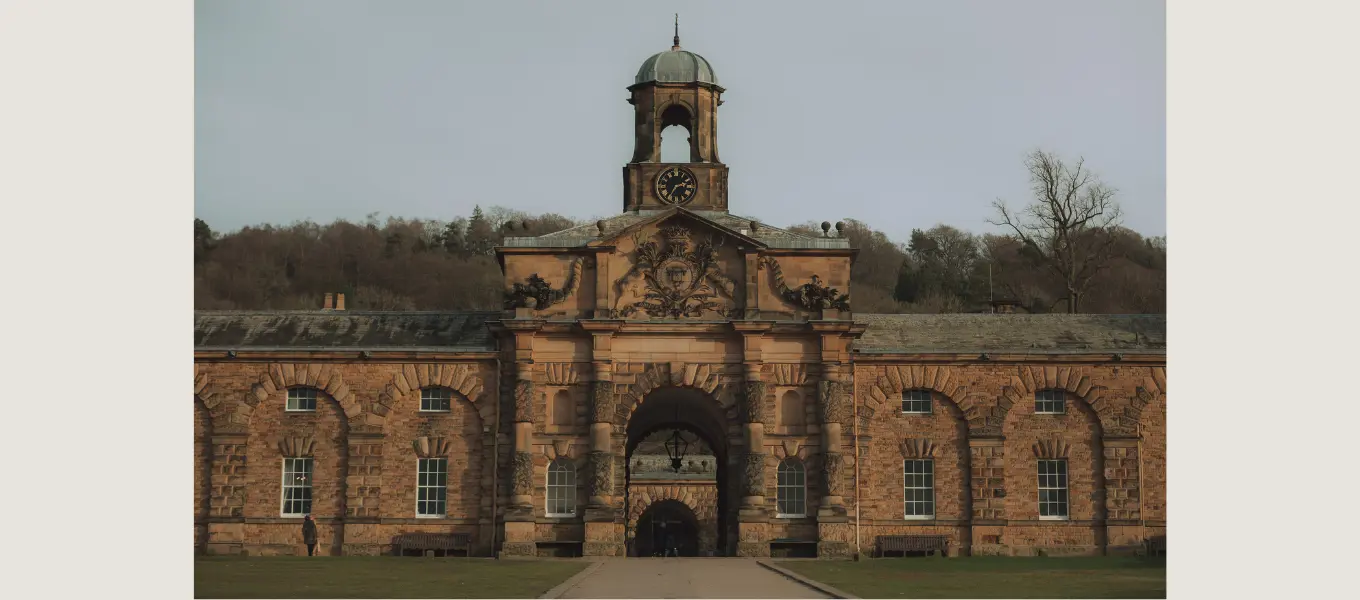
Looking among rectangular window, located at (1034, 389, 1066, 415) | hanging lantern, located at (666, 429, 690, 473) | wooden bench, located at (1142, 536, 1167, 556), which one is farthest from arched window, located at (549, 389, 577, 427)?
wooden bench, located at (1142, 536, 1167, 556)

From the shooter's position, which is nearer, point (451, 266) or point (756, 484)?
point (756, 484)

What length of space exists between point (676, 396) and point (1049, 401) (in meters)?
11.0

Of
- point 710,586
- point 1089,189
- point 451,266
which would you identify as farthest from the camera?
point 451,266

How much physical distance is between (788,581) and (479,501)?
1461cm

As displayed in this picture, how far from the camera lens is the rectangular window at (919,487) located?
45.5 m

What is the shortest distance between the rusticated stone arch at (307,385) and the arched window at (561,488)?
17.5ft

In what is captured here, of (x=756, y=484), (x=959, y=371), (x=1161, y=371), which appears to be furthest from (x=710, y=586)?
(x=1161, y=371)

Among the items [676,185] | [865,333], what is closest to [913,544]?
[865,333]

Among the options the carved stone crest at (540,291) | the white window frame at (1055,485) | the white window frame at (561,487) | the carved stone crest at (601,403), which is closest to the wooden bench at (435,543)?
the white window frame at (561,487)

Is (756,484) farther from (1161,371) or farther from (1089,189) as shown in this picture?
(1089,189)

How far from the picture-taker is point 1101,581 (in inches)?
1261

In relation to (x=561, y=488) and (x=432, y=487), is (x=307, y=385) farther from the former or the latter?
(x=561, y=488)

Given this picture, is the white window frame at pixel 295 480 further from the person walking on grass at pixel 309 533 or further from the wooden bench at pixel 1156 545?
the wooden bench at pixel 1156 545

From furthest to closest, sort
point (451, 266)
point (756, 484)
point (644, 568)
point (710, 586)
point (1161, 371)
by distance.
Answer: point (451, 266)
point (1161, 371)
point (756, 484)
point (644, 568)
point (710, 586)
